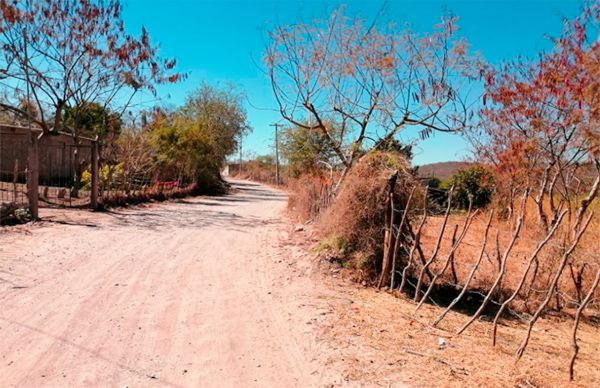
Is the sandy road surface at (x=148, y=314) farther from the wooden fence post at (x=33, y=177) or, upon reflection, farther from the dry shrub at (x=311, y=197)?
the dry shrub at (x=311, y=197)

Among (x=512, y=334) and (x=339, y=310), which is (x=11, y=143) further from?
(x=512, y=334)

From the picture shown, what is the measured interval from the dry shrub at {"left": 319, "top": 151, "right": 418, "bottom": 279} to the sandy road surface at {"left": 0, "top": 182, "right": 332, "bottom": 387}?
3.32ft

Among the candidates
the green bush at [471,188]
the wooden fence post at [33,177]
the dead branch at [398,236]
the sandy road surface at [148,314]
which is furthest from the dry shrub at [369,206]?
the green bush at [471,188]

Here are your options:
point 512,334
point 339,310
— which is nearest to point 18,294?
point 339,310

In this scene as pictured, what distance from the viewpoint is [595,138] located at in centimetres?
720

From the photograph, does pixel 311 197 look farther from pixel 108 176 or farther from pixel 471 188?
pixel 471 188

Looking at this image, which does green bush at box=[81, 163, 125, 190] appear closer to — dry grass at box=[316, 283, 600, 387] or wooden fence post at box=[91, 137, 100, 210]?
wooden fence post at box=[91, 137, 100, 210]

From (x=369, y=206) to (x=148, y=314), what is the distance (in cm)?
334

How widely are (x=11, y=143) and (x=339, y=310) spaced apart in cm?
1698

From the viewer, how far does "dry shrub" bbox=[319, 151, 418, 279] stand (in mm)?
6406

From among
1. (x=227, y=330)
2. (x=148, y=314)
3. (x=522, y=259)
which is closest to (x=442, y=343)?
(x=227, y=330)

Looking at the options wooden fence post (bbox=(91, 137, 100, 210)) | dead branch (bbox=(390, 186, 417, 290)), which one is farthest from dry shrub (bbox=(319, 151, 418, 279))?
wooden fence post (bbox=(91, 137, 100, 210))

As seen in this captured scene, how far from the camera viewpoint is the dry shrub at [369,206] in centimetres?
641

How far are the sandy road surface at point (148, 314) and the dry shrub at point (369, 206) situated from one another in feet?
3.32
